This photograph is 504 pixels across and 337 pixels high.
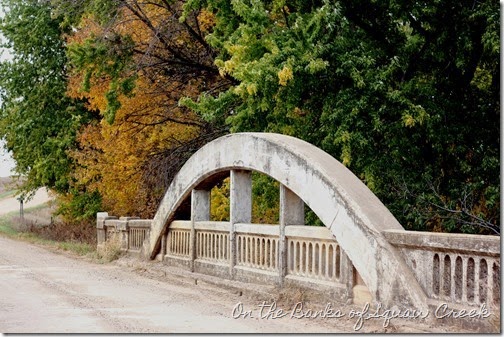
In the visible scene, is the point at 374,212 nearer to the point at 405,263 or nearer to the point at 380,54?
the point at 405,263

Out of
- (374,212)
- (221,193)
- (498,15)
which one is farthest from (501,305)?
(221,193)

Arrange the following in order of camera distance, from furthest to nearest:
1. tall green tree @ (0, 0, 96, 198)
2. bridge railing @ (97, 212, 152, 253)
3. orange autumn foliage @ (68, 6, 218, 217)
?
1. tall green tree @ (0, 0, 96, 198)
2. orange autumn foliage @ (68, 6, 218, 217)
3. bridge railing @ (97, 212, 152, 253)

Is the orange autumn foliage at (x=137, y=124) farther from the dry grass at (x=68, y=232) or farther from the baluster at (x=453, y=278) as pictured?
the baluster at (x=453, y=278)

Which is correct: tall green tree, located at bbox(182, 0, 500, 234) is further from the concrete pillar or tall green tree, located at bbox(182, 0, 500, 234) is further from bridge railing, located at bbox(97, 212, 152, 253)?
the concrete pillar

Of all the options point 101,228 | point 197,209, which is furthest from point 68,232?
point 197,209

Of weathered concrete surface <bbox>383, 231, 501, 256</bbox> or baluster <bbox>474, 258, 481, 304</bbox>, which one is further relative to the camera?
baluster <bbox>474, 258, 481, 304</bbox>

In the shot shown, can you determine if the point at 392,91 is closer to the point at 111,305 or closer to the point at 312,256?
the point at 312,256

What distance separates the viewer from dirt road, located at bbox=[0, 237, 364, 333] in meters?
9.01

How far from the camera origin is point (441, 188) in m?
14.5

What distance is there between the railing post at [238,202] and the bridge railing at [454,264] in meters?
3.98

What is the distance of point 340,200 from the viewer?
9.45 meters

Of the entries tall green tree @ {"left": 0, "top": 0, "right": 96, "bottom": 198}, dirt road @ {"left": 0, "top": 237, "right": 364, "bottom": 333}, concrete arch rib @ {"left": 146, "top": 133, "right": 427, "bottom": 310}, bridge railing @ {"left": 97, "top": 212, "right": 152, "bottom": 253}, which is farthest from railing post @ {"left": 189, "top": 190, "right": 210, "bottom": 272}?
tall green tree @ {"left": 0, "top": 0, "right": 96, "bottom": 198}

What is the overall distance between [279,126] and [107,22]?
7204 mm

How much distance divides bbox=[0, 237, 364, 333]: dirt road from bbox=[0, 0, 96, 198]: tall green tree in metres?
11.7
